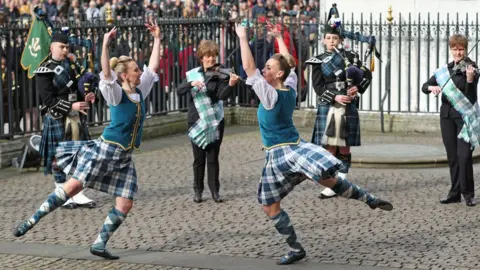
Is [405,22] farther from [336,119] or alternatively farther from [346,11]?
[336,119]

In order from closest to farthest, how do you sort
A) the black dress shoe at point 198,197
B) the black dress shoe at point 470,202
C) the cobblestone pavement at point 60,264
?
the cobblestone pavement at point 60,264 → the black dress shoe at point 470,202 → the black dress shoe at point 198,197

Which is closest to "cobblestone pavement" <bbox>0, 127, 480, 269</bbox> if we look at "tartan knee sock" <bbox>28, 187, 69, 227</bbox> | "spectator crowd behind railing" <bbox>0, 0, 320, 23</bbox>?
"tartan knee sock" <bbox>28, 187, 69, 227</bbox>

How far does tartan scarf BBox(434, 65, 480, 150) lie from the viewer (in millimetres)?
12070

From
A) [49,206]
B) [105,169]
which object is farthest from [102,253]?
[105,169]

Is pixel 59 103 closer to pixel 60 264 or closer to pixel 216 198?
pixel 216 198

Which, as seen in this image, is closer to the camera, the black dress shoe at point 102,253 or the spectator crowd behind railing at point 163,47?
the black dress shoe at point 102,253

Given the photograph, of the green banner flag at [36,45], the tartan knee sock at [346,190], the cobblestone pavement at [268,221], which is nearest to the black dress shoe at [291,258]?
the cobblestone pavement at [268,221]

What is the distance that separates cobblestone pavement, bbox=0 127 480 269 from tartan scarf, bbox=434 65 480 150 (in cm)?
64

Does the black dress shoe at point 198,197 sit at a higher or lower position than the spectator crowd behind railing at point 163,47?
lower

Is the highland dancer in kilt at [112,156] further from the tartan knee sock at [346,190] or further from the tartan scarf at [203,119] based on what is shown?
the tartan scarf at [203,119]

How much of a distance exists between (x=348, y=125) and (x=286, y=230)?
3.26m

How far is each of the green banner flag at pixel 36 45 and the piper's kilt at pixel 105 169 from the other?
468 centimetres

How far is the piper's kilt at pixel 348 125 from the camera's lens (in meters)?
12.6

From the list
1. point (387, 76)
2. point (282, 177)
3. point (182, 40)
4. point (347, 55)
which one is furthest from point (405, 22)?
point (282, 177)
